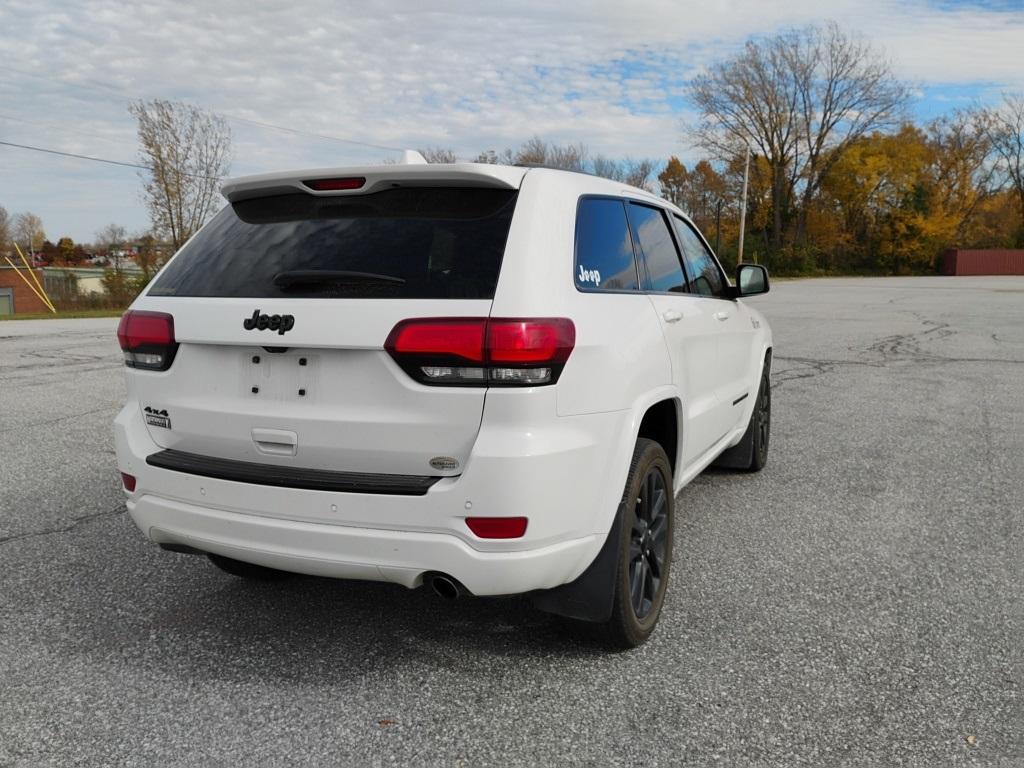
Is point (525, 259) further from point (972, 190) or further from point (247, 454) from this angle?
point (972, 190)

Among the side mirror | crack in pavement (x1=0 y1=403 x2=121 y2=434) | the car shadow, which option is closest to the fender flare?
the car shadow

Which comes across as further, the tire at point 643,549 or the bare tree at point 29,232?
the bare tree at point 29,232

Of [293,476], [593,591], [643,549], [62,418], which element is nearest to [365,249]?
[293,476]

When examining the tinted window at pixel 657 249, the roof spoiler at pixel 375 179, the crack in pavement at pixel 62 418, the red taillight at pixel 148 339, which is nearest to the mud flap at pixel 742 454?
the tinted window at pixel 657 249

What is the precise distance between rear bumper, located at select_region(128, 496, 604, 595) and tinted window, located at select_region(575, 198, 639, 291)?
0.93m

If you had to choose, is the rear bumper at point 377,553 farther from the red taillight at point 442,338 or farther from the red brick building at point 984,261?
the red brick building at point 984,261

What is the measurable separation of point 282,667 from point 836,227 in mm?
63170

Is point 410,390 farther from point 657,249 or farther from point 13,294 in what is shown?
point 13,294

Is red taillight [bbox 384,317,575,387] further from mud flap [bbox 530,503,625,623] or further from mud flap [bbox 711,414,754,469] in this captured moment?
mud flap [bbox 711,414,754,469]

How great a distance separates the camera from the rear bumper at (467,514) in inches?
98.8

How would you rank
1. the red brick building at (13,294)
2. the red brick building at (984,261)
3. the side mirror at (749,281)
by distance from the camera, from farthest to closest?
1. the red brick building at (984,261)
2. the red brick building at (13,294)
3. the side mirror at (749,281)

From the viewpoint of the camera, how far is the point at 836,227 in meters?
60.1

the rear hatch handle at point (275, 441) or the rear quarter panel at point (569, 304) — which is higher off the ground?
the rear quarter panel at point (569, 304)

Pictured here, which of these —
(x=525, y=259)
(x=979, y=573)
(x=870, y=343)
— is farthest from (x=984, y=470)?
(x=870, y=343)
